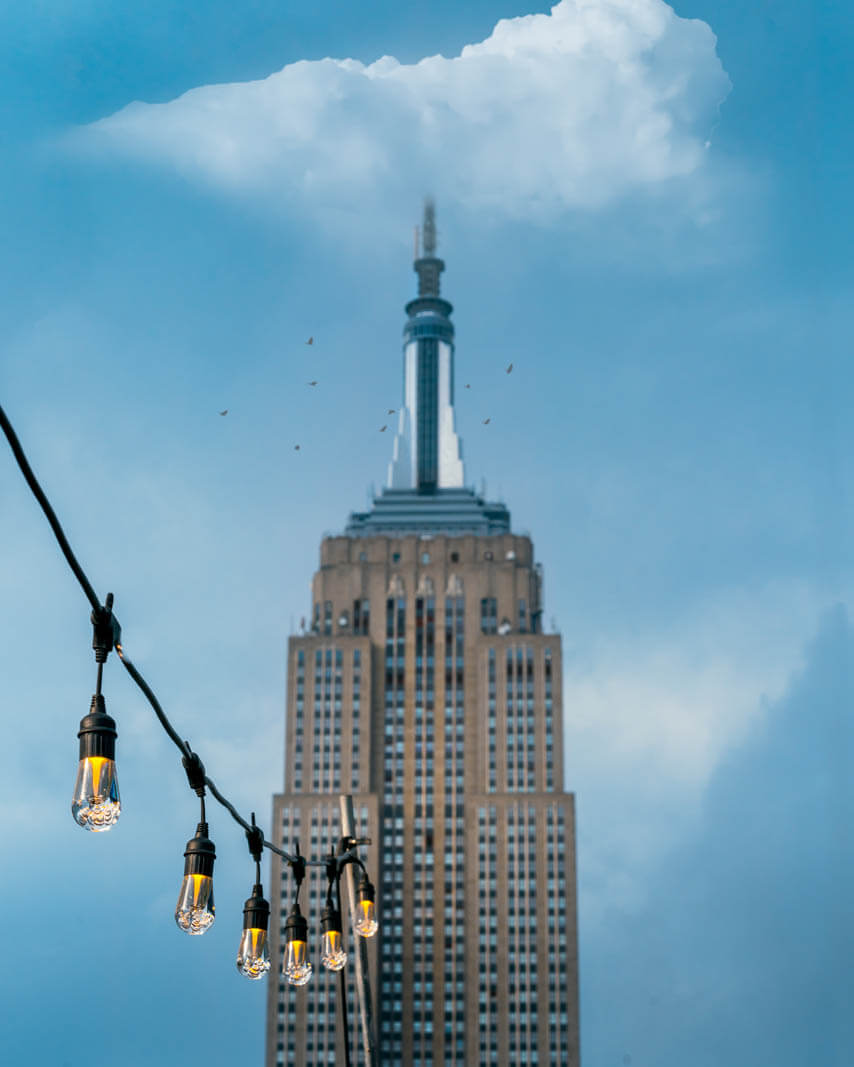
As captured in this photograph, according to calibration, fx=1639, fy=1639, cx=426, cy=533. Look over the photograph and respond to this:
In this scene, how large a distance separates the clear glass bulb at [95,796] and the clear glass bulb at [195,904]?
180 centimetres

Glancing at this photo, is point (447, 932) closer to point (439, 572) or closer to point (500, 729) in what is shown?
point (500, 729)

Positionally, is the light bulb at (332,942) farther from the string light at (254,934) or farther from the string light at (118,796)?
the string light at (254,934)

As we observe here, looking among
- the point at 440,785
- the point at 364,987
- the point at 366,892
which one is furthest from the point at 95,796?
the point at 440,785

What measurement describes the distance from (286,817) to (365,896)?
100097mm

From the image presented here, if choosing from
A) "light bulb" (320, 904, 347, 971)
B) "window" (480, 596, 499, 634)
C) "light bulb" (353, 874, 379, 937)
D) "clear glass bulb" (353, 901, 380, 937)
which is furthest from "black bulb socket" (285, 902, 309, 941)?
"window" (480, 596, 499, 634)

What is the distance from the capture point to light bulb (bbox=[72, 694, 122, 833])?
33.6 feet

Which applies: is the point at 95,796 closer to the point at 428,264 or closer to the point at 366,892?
the point at 366,892

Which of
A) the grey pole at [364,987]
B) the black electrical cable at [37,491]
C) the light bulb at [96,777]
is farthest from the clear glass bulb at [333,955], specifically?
the black electrical cable at [37,491]

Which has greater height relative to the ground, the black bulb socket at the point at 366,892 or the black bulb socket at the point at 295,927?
the black bulb socket at the point at 366,892

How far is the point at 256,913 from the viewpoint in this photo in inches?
576

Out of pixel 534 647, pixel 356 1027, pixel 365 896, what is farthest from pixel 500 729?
pixel 365 896

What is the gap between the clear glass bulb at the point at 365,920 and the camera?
21609 millimetres

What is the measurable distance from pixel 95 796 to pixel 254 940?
171 inches

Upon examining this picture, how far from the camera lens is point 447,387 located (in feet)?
499
